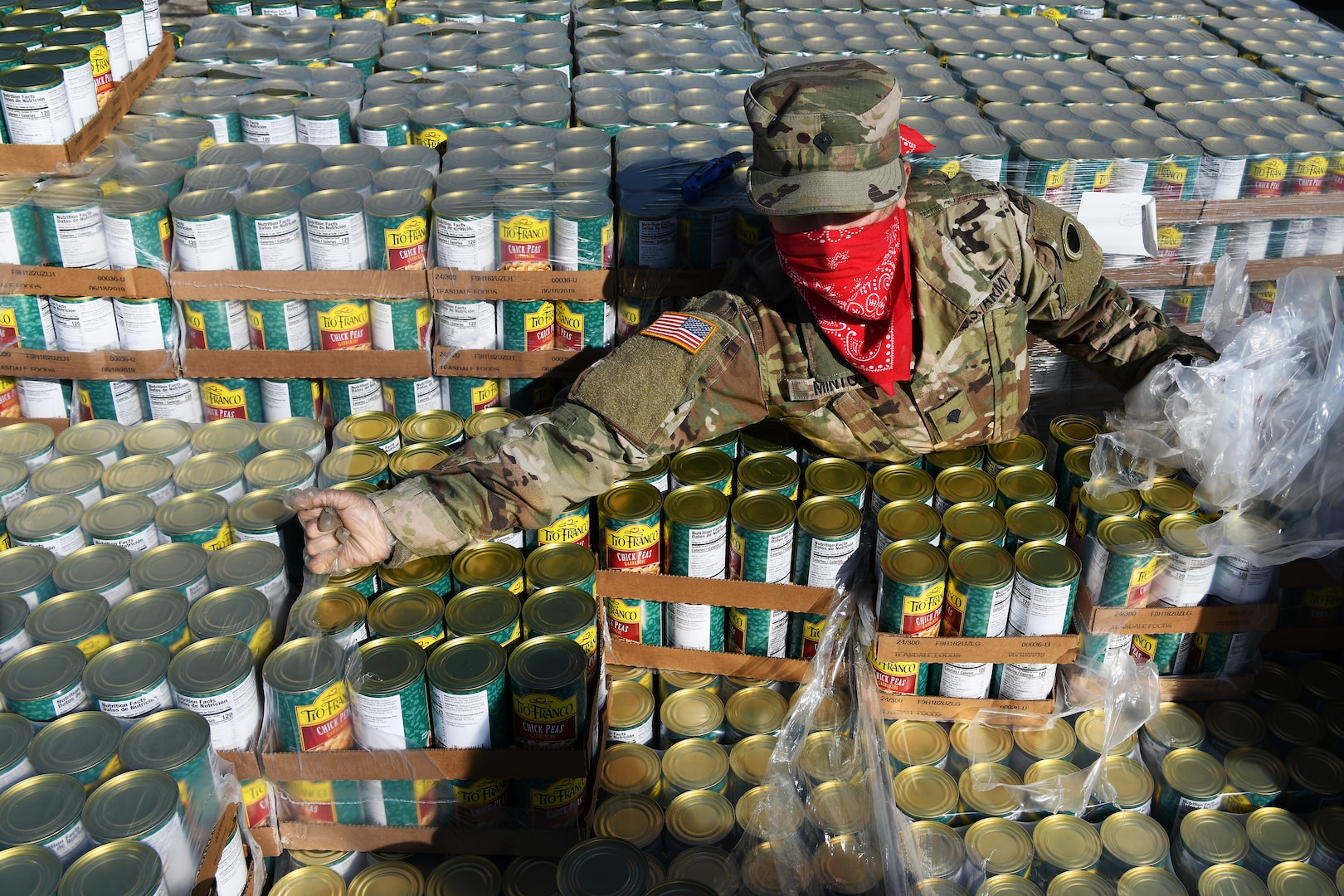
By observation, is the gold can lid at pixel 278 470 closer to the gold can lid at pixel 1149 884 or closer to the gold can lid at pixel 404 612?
the gold can lid at pixel 404 612

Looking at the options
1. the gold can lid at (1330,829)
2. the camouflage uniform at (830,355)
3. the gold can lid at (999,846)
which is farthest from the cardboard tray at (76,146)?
the gold can lid at (1330,829)

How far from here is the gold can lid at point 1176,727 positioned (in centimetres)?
304

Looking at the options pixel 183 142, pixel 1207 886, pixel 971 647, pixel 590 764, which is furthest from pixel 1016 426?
pixel 183 142

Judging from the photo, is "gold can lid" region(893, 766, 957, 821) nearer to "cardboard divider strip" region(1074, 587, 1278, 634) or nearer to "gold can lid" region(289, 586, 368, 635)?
"cardboard divider strip" region(1074, 587, 1278, 634)

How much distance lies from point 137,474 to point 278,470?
14.8 inches

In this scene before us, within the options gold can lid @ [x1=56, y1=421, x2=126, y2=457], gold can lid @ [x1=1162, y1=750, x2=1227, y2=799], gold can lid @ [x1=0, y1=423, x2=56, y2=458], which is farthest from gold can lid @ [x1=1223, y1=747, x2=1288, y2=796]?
gold can lid @ [x1=0, y1=423, x2=56, y2=458]

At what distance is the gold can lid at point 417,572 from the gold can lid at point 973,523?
4.33 ft

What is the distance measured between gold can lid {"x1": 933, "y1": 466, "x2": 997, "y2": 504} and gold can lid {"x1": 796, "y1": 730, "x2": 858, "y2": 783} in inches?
28.3

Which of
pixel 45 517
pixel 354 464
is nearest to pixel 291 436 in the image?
pixel 354 464

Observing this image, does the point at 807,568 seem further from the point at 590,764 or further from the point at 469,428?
the point at 469,428

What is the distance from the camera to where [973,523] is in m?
3.00

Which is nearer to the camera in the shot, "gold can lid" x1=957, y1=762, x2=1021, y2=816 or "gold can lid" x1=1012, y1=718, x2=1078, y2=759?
"gold can lid" x1=957, y1=762, x2=1021, y2=816

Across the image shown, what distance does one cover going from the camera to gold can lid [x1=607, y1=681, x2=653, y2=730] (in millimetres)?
3014

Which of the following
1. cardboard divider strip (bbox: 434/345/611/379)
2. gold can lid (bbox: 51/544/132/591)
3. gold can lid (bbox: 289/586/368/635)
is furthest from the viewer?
cardboard divider strip (bbox: 434/345/611/379)
